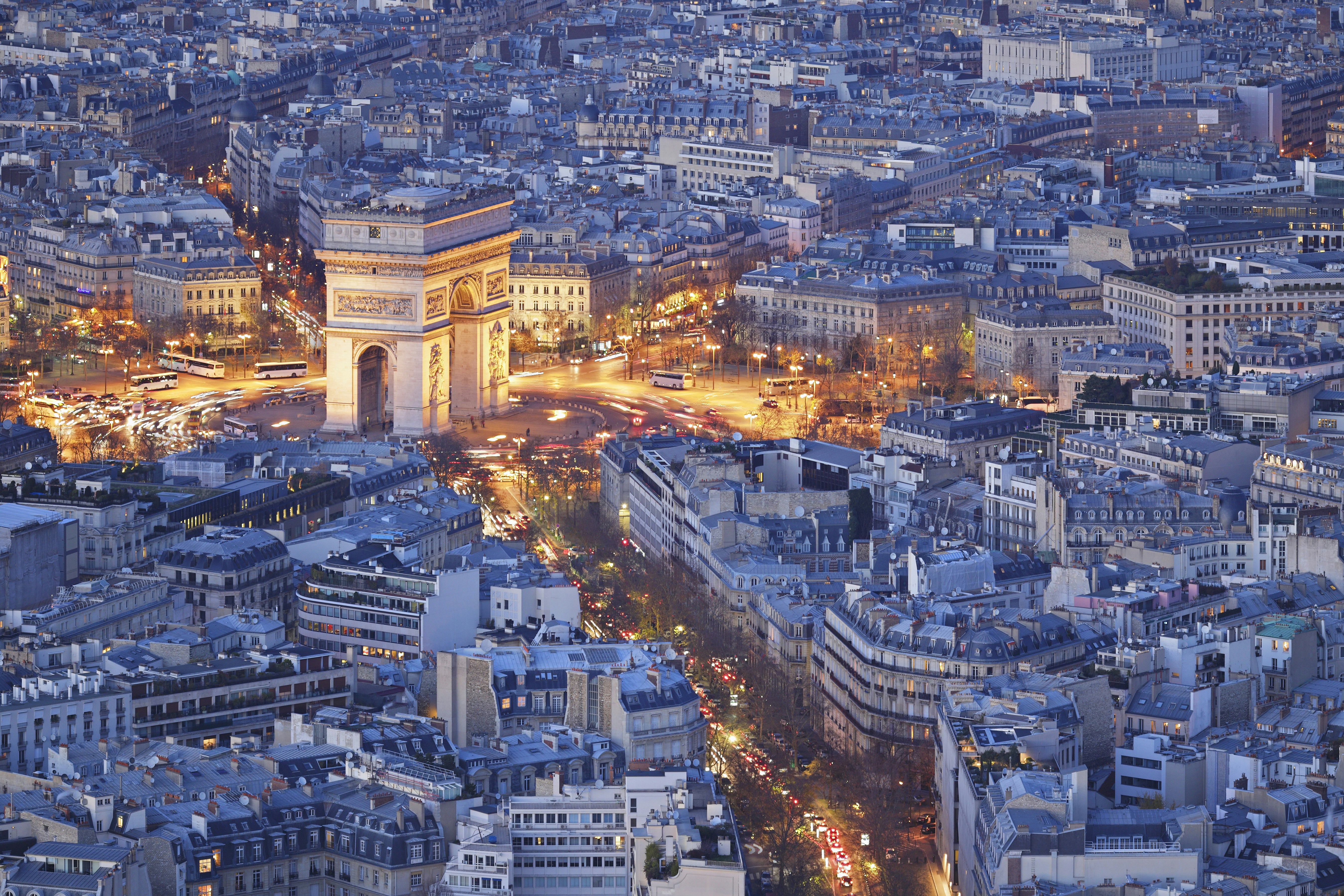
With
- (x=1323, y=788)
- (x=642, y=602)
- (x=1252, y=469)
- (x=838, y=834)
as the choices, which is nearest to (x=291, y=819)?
(x=838, y=834)

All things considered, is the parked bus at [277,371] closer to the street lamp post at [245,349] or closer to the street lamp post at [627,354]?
the street lamp post at [245,349]

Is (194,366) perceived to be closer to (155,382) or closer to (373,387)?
(155,382)

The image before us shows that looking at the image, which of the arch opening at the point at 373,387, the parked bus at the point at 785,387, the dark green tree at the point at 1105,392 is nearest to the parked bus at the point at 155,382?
the arch opening at the point at 373,387

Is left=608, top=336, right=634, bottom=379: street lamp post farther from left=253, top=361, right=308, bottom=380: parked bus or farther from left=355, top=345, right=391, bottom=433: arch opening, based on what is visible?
left=253, top=361, right=308, bottom=380: parked bus

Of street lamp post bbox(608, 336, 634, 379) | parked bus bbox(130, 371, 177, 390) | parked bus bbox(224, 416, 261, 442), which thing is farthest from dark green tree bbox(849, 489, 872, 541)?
parked bus bbox(130, 371, 177, 390)

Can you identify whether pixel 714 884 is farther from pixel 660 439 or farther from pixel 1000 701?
pixel 660 439

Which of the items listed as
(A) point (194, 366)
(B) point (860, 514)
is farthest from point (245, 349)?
(B) point (860, 514)

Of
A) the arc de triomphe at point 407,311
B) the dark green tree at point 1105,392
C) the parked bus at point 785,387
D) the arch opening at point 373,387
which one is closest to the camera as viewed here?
the dark green tree at point 1105,392
